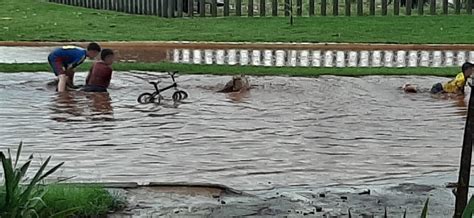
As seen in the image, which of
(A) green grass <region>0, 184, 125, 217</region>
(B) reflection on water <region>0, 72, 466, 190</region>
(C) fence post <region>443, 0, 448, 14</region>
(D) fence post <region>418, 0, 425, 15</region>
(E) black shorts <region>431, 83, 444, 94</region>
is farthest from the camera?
(C) fence post <region>443, 0, 448, 14</region>

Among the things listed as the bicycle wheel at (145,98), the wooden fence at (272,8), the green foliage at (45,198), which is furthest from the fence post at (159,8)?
the green foliage at (45,198)

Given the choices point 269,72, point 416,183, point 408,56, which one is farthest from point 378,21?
point 416,183

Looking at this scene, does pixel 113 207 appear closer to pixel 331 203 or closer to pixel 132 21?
pixel 331 203

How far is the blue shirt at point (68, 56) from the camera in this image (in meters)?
14.2

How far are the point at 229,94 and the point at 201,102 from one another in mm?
780

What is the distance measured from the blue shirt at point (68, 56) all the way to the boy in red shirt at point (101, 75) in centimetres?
46

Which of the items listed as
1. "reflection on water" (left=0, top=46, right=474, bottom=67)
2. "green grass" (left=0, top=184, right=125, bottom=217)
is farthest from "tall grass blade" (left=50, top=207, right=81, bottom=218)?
"reflection on water" (left=0, top=46, right=474, bottom=67)

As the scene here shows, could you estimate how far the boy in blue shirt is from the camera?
14.0 metres

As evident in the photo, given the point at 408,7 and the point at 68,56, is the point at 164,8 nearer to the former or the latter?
the point at 408,7

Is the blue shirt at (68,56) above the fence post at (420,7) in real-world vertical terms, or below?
above

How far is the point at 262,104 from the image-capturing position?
42.3ft

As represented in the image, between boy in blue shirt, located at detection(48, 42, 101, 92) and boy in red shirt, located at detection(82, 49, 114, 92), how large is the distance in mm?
241

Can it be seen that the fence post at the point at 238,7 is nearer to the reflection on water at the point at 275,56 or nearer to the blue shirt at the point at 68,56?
the reflection on water at the point at 275,56

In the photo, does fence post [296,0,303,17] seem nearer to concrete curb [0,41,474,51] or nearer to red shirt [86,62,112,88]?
concrete curb [0,41,474,51]
